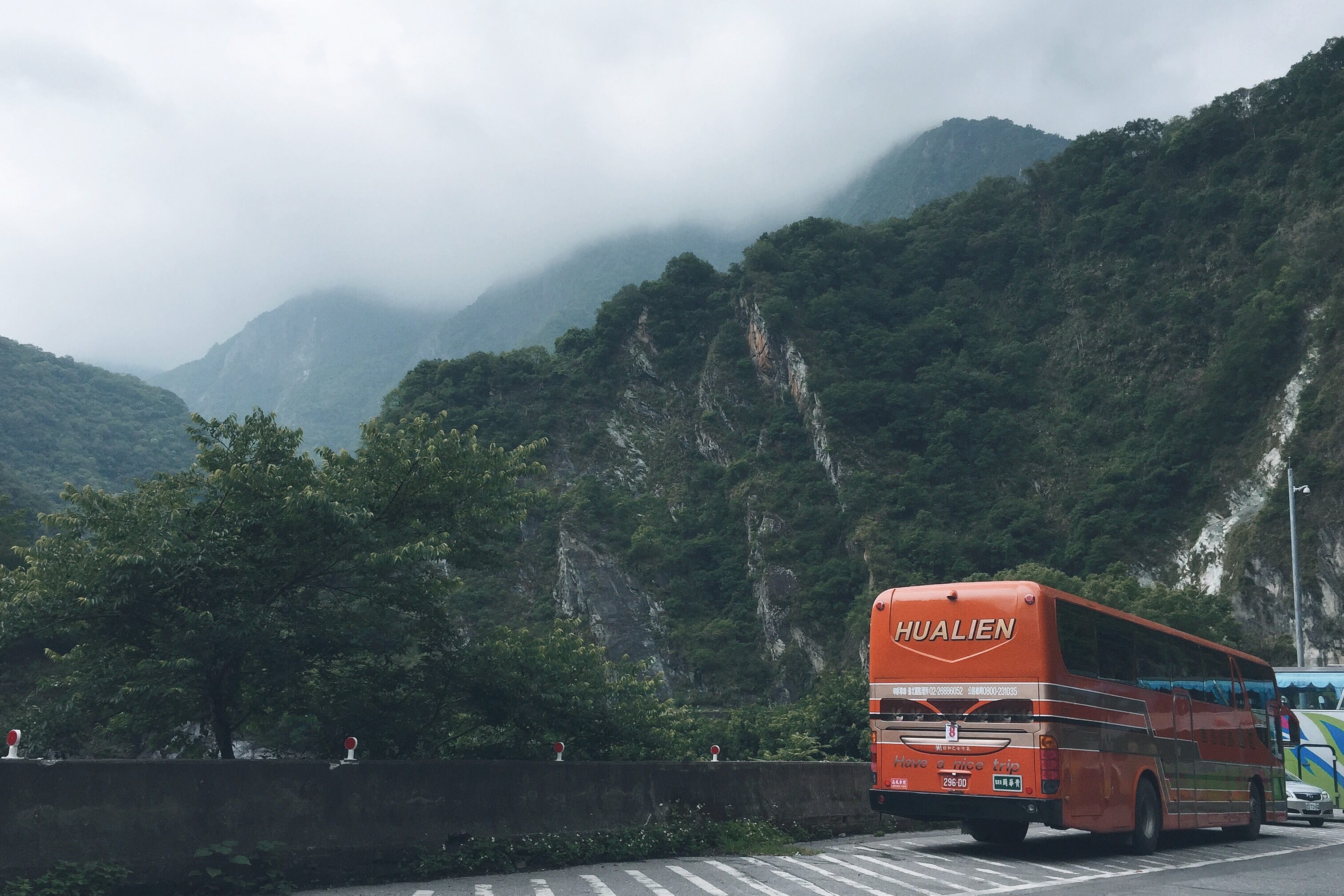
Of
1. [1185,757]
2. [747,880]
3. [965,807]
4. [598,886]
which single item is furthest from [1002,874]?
[1185,757]

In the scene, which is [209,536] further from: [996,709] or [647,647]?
[647,647]

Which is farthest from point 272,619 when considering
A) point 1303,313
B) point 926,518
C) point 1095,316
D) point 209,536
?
point 1095,316

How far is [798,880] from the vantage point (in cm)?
1063

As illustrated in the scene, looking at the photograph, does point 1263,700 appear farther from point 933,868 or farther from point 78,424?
point 78,424

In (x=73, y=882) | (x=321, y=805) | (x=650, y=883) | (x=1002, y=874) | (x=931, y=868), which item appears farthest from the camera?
(x=931, y=868)

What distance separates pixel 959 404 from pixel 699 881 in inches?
3227

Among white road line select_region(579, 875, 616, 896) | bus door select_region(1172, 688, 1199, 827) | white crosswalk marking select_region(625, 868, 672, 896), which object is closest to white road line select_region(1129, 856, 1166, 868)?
bus door select_region(1172, 688, 1199, 827)

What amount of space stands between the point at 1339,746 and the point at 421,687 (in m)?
22.3

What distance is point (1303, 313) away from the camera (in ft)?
237

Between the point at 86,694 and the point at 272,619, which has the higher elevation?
the point at 272,619

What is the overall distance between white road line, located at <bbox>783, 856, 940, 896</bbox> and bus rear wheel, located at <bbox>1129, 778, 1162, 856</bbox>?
5019mm

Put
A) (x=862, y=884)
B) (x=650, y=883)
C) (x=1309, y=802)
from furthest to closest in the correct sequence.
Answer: (x=1309, y=802)
(x=862, y=884)
(x=650, y=883)

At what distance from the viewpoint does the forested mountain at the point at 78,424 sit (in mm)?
100500

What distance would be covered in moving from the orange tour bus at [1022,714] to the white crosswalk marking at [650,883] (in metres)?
4.00
